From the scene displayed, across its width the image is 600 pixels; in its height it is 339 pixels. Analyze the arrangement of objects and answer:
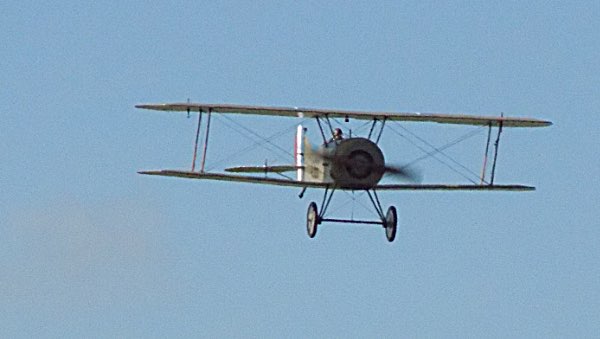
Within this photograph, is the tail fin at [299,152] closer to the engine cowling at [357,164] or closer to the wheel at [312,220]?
the wheel at [312,220]

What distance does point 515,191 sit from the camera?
131ft

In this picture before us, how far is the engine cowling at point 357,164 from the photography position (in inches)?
1475

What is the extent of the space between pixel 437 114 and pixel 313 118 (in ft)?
8.70

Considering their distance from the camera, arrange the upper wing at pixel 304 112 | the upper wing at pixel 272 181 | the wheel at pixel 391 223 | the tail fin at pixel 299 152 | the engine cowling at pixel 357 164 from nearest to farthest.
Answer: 1. the engine cowling at pixel 357 164
2. the upper wing at pixel 272 181
3. the wheel at pixel 391 223
4. the upper wing at pixel 304 112
5. the tail fin at pixel 299 152

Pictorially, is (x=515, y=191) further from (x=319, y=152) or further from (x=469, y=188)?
(x=319, y=152)

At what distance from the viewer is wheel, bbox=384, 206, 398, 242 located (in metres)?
38.3

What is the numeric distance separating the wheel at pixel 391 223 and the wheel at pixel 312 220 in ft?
4.33

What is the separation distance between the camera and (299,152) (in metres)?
42.7

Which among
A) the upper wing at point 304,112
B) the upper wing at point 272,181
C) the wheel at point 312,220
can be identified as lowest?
the wheel at point 312,220

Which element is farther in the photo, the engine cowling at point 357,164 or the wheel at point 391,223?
the wheel at point 391,223

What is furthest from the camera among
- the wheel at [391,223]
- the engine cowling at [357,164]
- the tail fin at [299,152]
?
the tail fin at [299,152]

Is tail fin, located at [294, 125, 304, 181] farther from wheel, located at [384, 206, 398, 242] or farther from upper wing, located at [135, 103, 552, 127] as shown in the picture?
wheel, located at [384, 206, 398, 242]

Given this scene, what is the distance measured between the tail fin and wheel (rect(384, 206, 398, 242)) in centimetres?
245

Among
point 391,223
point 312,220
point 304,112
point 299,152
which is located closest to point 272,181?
point 312,220
